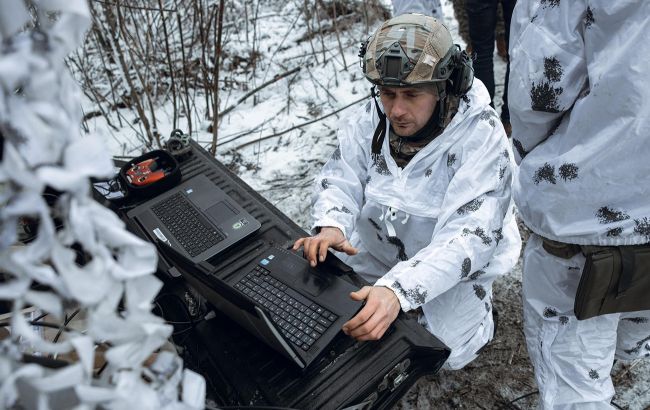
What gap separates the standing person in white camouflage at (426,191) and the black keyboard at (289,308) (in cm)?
10

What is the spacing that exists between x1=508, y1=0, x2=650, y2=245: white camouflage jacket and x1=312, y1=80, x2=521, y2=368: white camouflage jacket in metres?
0.18

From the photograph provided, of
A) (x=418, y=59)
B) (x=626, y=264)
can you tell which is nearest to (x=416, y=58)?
(x=418, y=59)

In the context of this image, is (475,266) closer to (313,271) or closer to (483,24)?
(313,271)

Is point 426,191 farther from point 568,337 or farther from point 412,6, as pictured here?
point 412,6

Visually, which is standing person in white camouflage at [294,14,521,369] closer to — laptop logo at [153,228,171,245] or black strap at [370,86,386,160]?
black strap at [370,86,386,160]

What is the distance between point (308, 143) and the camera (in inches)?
144

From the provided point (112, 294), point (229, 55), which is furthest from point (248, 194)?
point (229, 55)

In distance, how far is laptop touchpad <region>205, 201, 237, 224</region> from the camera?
177cm

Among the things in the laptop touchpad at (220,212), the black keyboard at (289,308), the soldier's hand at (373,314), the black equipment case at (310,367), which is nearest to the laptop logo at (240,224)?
the laptop touchpad at (220,212)

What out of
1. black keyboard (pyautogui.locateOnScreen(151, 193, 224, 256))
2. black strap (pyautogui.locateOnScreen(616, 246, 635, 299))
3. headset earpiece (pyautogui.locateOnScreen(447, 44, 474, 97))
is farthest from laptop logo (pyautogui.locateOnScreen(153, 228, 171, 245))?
black strap (pyautogui.locateOnScreen(616, 246, 635, 299))

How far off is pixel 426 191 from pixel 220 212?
738 millimetres

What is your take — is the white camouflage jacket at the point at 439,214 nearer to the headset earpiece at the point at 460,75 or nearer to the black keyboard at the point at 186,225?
the headset earpiece at the point at 460,75

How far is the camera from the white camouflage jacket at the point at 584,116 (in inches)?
43.4

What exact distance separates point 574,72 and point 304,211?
80.2 inches
